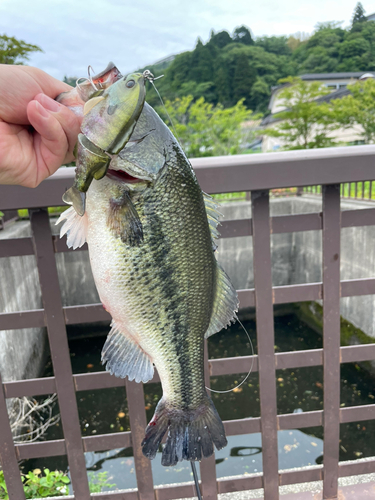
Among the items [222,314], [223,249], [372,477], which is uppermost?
[222,314]

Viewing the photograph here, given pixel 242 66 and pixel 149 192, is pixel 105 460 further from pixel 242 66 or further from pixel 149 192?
pixel 242 66

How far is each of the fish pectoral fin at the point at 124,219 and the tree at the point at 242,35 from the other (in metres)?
60.7

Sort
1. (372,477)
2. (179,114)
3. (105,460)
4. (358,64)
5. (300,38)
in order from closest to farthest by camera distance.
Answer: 1. (372,477)
2. (105,460)
3. (179,114)
4. (358,64)
5. (300,38)

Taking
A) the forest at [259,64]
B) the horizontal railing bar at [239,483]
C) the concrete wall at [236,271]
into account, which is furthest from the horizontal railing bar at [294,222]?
the forest at [259,64]

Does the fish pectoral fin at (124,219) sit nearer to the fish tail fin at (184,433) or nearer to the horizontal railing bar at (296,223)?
the fish tail fin at (184,433)

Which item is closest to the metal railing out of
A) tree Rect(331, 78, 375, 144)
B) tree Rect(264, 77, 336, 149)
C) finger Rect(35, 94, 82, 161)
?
finger Rect(35, 94, 82, 161)

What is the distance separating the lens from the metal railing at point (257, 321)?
146 cm

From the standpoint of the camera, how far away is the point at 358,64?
1432 inches

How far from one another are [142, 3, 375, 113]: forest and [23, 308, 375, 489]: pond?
29.6 m

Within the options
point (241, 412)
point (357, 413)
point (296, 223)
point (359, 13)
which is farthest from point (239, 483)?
point (359, 13)

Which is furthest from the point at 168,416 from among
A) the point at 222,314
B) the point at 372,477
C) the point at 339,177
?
the point at 372,477

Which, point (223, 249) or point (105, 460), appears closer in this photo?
point (105, 460)

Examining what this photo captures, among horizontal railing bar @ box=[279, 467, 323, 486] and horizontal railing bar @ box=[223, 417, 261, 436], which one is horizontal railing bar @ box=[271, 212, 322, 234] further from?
horizontal railing bar @ box=[279, 467, 323, 486]

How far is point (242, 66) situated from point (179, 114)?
25578mm
